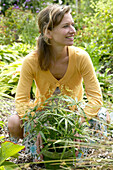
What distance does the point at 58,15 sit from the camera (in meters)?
1.83

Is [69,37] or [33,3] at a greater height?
→ [33,3]

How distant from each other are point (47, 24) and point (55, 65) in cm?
34

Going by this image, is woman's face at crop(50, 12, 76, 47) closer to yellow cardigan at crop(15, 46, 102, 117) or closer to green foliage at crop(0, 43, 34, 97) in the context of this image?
yellow cardigan at crop(15, 46, 102, 117)

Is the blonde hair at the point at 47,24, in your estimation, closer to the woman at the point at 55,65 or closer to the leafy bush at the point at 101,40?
the woman at the point at 55,65

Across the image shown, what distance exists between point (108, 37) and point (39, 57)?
2.72 meters

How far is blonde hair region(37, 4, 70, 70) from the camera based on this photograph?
1.83 m

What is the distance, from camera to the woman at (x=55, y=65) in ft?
6.06

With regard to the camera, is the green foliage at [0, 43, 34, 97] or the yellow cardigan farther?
the green foliage at [0, 43, 34, 97]

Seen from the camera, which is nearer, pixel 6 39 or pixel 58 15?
pixel 58 15

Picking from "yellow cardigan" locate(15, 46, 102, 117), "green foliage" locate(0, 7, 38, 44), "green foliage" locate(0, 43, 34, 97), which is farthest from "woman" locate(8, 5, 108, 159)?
"green foliage" locate(0, 7, 38, 44)

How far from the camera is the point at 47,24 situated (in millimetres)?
1877

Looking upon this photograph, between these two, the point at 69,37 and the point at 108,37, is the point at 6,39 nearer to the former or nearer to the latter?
the point at 108,37

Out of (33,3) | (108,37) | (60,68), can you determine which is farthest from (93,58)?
(33,3)

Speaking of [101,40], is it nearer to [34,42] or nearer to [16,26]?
[34,42]
